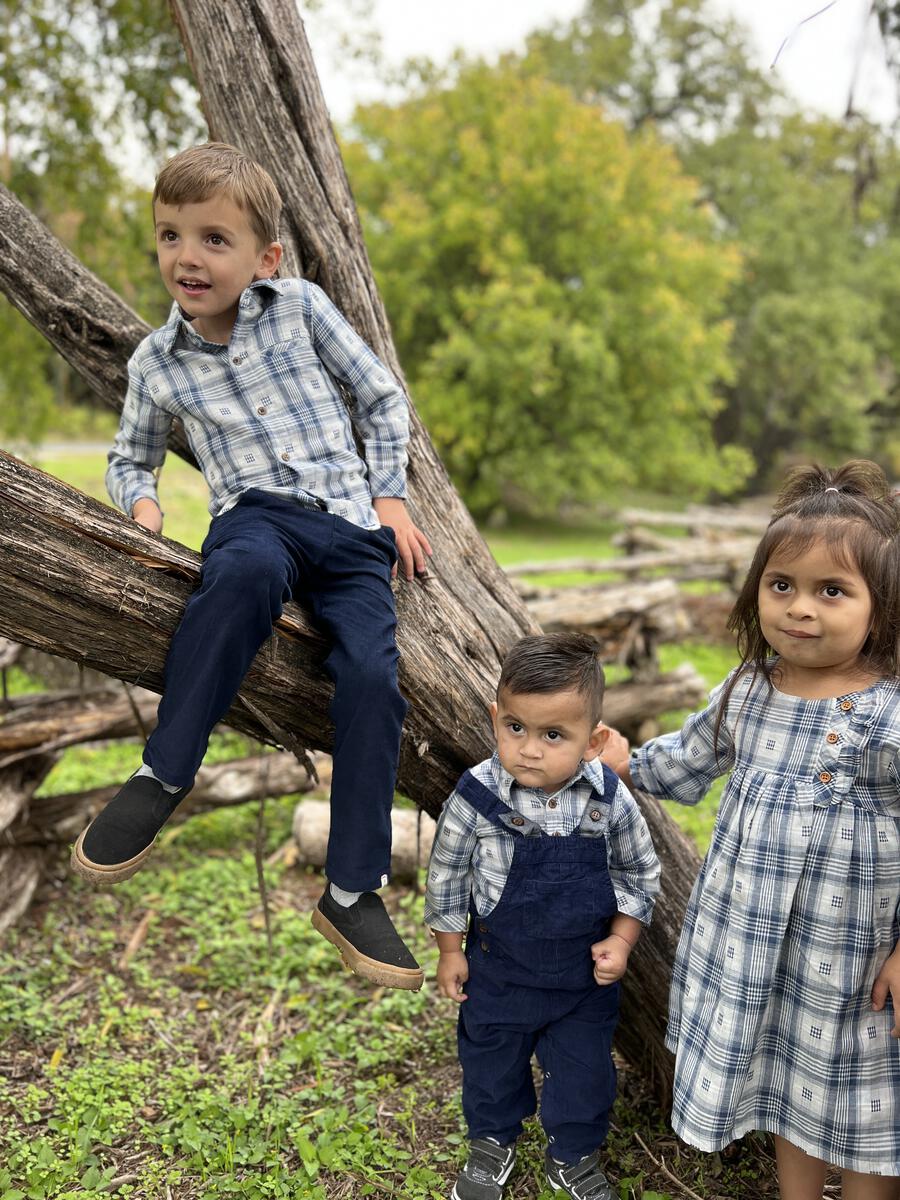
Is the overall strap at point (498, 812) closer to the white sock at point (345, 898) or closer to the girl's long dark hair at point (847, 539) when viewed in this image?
the white sock at point (345, 898)

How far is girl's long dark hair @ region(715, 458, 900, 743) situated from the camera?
2094mm

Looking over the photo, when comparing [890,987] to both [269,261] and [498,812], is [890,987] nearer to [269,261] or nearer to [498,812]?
[498,812]

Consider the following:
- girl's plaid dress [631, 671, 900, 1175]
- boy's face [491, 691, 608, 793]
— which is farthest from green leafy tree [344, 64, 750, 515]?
girl's plaid dress [631, 671, 900, 1175]

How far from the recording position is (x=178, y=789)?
209 centimetres

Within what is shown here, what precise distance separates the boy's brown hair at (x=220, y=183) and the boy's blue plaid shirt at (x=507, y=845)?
132 centimetres

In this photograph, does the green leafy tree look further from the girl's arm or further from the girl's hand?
the girl's hand

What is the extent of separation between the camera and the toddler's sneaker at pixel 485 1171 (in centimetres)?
255

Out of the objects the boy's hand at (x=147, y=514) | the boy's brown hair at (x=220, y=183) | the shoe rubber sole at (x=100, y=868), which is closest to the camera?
the shoe rubber sole at (x=100, y=868)

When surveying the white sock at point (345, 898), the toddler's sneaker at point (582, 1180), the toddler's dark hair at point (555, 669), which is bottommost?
the toddler's sneaker at point (582, 1180)

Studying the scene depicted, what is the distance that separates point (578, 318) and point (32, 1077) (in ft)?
60.3

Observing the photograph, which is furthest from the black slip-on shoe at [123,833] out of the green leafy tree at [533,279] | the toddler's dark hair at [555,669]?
the green leafy tree at [533,279]

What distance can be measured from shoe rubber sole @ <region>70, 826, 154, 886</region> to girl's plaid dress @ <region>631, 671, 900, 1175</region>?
1.20 meters

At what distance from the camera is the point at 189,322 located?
94.9 inches

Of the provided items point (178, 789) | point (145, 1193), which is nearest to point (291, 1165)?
point (145, 1193)
